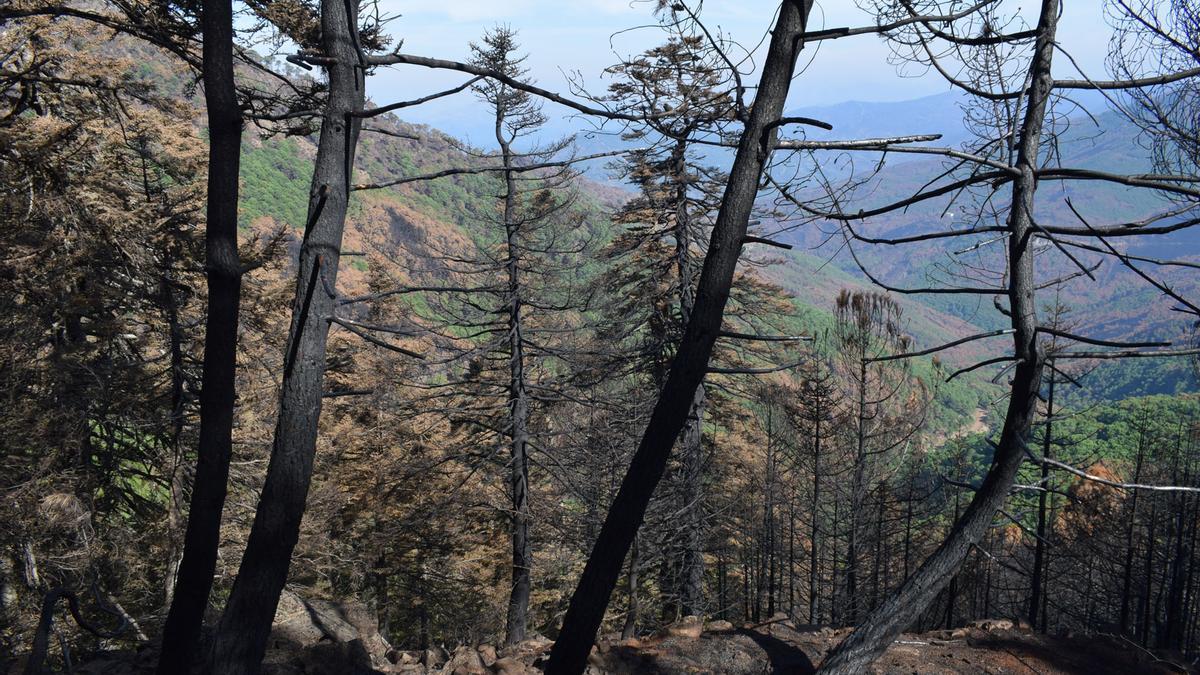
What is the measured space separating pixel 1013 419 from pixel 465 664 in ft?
14.4

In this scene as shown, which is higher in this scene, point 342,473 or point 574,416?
point 574,416

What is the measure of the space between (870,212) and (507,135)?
10.5 meters

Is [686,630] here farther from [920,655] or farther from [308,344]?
[308,344]

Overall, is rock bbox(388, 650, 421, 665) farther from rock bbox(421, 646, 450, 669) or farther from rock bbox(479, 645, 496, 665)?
rock bbox(479, 645, 496, 665)

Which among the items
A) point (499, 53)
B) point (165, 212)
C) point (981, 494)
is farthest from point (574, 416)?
point (981, 494)

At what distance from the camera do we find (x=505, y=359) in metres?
13.5

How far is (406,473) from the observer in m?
13.1

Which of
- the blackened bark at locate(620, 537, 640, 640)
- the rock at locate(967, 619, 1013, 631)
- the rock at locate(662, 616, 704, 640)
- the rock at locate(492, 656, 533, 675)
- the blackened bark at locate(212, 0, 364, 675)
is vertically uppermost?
the blackened bark at locate(212, 0, 364, 675)

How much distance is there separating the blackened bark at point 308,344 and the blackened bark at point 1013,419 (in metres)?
3.29

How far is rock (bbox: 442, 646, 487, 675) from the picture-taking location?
5347 mm

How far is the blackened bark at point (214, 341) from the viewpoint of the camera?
378 cm

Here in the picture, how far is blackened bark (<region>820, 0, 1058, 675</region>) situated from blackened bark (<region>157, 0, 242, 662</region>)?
12.4 ft

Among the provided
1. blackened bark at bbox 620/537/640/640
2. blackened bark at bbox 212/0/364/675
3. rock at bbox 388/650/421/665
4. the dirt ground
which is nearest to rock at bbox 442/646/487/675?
rock at bbox 388/650/421/665

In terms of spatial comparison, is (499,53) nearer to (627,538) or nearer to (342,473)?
(342,473)
